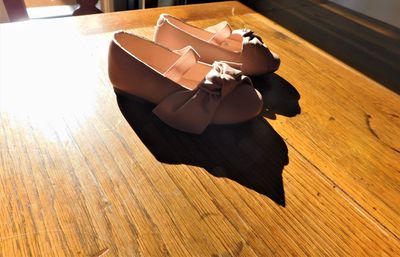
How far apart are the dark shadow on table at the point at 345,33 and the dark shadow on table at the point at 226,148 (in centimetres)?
43

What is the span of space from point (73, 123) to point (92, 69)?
18cm

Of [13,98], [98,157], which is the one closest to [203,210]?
[98,157]

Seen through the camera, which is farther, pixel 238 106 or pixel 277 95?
pixel 277 95

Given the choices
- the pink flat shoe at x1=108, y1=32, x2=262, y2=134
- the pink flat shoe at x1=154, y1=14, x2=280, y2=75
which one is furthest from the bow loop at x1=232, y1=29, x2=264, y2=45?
the pink flat shoe at x1=108, y1=32, x2=262, y2=134

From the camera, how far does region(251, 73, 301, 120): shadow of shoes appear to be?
0.62 meters

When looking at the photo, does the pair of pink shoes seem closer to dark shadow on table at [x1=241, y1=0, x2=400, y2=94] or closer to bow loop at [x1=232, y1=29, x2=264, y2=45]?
bow loop at [x1=232, y1=29, x2=264, y2=45]

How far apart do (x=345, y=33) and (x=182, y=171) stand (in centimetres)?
84

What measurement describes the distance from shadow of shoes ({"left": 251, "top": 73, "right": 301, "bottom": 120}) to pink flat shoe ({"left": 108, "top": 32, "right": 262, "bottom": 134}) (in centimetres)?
10

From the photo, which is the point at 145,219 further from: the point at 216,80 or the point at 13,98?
the point at 13,98

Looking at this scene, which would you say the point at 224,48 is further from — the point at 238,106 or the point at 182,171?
the point at 182,171

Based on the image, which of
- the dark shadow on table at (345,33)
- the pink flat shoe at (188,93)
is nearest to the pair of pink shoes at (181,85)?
the pink flat shoe at (188,93)

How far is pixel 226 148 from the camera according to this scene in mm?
518

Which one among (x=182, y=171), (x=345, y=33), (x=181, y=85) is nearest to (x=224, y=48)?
(x=181, y=85)

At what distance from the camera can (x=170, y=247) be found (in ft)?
1.20
